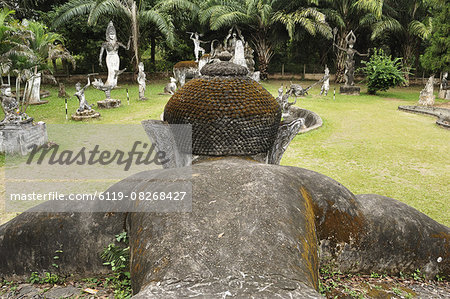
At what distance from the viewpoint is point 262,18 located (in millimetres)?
25266

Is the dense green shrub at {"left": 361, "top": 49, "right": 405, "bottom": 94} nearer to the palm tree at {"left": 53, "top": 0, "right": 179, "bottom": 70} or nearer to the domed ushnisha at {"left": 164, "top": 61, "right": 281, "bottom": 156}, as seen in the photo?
the palm tree at {"left": 53, "top": 0, "right": 179, "bottom": 70}

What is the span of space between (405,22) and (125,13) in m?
21.2

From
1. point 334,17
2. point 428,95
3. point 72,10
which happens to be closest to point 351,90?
point 428,95

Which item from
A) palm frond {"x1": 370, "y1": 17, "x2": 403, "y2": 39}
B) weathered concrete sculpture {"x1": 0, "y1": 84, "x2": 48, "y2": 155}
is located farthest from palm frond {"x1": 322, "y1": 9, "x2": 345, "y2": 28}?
weathered concrete sculpture {"x1": 0, "y1": 84, "x2": 48, "y2": 155}

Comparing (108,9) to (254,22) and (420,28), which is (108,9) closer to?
(254,22)

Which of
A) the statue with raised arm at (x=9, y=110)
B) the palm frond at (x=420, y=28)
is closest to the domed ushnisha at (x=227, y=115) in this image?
the statue with raised arm at (x=9, y=110)

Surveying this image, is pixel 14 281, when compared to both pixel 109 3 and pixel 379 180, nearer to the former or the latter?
pixel 379 180

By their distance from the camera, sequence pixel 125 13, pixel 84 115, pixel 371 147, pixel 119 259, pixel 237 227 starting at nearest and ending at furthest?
1. pixel 237 227
2. pixel 119 259
3. pixel 371 147
4. pixel 84 115
5. pixel 125 13

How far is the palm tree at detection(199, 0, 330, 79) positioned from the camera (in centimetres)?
2464

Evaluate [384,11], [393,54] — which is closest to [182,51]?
[384,11]

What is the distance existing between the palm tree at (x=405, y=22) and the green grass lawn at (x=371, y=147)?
29.4 feet

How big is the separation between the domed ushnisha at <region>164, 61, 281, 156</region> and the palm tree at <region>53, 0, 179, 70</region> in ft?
67.7

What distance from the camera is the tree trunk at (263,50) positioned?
2790 centimetres

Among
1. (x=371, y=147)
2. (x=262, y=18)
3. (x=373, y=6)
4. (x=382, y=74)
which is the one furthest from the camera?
(x=262, y=18)
